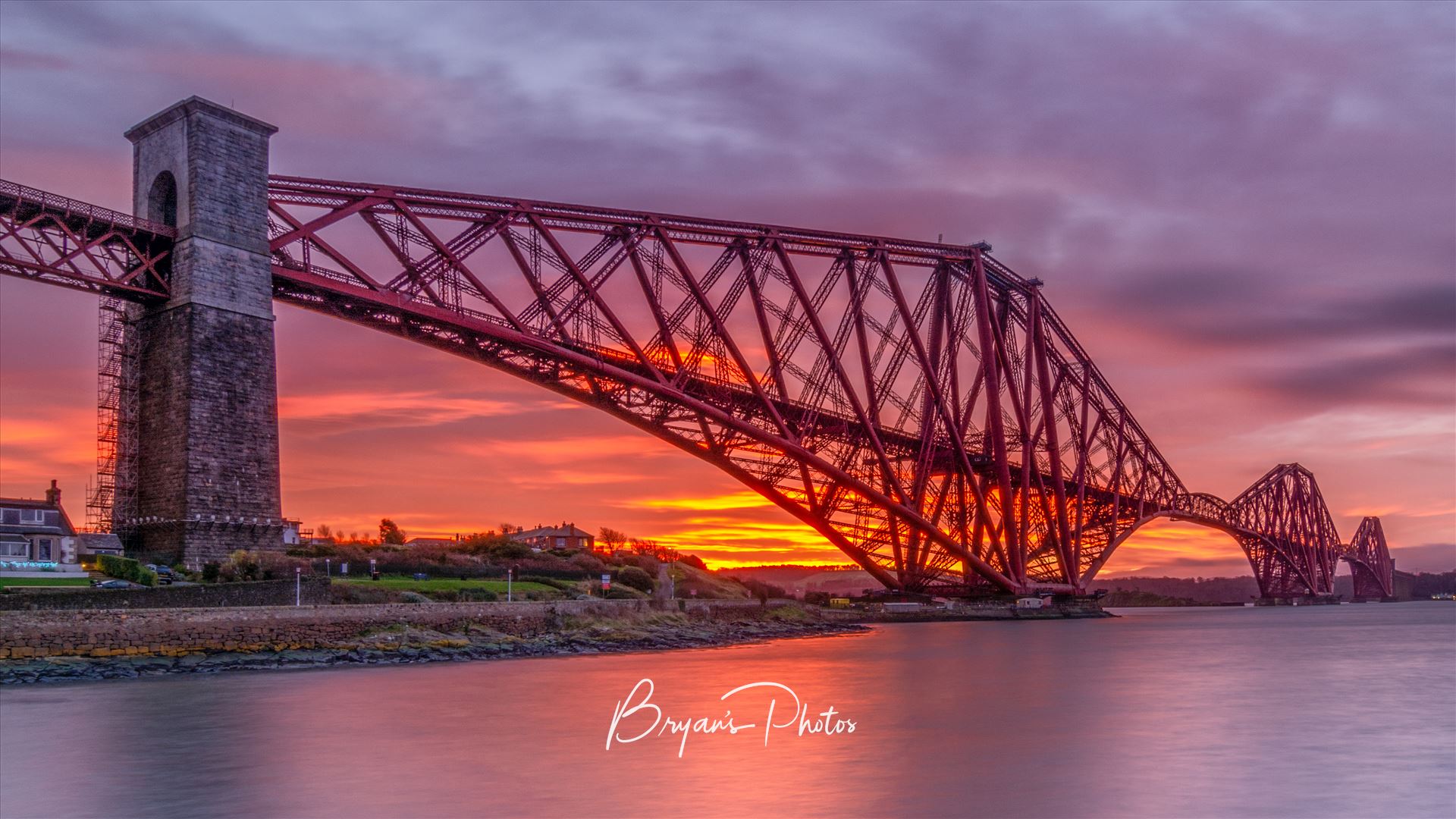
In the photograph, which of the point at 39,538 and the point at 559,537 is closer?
the point at 39,538

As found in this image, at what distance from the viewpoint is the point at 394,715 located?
89.8 ft

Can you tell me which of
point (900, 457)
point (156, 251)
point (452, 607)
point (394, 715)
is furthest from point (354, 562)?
point (900, 457)

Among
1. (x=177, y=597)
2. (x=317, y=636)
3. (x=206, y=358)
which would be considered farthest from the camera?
(x=206, y=358)

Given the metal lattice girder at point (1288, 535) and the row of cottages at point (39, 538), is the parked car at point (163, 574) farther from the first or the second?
the metal lattice girder at point (1288, 535)

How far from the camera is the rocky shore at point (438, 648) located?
3209 cm

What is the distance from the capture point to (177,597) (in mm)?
35438

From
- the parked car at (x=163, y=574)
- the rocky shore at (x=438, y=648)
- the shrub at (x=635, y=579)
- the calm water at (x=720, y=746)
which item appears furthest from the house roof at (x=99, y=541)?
the shrub at (x=635, y=579)

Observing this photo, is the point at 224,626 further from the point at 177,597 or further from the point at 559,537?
the point at 559,537

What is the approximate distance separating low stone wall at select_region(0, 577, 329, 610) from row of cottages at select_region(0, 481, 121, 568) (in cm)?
749

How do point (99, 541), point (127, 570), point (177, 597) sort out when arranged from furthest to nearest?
1. point (99, 541)
2. point (127, 570)
3. point (177, 597)

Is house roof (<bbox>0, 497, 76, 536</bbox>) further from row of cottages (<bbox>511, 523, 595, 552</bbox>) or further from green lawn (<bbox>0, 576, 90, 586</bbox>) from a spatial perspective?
row of cottages (<bbox>511, 523, 595, 552</bbox>)

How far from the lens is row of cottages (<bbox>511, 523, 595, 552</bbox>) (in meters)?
94.1

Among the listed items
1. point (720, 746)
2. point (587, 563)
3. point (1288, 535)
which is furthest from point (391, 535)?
point (1288, 535)

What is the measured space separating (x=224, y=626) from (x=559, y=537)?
59.6 m
